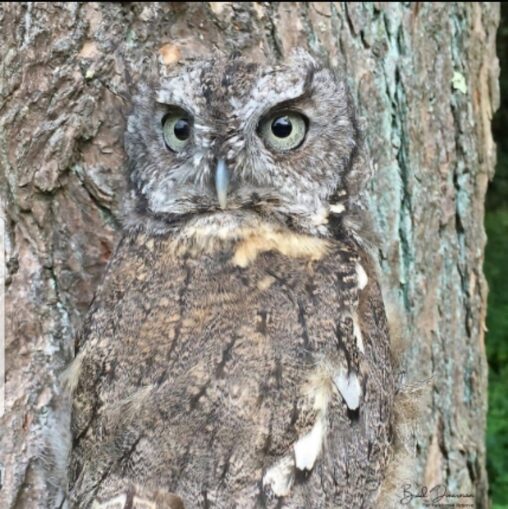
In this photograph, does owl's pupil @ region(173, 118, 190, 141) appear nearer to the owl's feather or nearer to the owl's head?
the owl's head

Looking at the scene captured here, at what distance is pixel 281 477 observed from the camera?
1523 millimetres

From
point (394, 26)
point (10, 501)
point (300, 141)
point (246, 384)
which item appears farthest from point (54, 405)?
point (394, 26)

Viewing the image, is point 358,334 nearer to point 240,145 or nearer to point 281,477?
point 281,477

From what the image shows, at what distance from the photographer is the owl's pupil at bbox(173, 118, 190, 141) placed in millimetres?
1676

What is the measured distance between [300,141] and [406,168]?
2.01ft

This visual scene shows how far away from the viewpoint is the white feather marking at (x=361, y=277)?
5.78ft

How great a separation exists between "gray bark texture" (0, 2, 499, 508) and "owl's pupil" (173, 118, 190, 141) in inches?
11.1

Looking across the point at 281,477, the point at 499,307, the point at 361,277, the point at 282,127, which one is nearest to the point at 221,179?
the point at 282,127

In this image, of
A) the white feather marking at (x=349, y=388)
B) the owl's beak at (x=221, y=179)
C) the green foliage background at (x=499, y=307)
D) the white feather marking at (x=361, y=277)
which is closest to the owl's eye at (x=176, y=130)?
the owl's beak at (x=221, y=179)

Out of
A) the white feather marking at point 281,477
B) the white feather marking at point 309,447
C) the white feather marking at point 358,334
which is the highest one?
the white feather marking at point 358,334

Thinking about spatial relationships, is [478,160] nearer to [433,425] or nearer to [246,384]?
[433,425]
